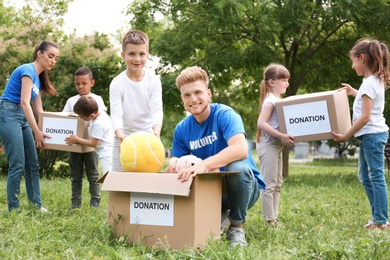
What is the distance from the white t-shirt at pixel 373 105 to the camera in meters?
4.63

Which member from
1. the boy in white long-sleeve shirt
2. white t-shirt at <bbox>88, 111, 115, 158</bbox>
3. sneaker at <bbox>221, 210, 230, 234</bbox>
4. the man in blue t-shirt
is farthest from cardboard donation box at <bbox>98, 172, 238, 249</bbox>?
white t-shirt at <bbox>88, 111, 115, 158</bbox>

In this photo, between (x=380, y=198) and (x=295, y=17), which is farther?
(x=295, y=17)

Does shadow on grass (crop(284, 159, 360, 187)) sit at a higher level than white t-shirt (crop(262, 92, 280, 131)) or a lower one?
lower

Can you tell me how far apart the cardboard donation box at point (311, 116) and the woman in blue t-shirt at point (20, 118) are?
2.32 metres

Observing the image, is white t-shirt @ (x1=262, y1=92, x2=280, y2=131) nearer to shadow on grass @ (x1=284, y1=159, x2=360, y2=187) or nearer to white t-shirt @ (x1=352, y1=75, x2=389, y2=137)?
white t-shirt @ (x1=352, y1=75, x2=389, y2=137)

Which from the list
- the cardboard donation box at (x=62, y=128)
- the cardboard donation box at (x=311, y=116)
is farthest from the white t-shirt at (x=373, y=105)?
the cardboard donation box at (x=62, y=128)

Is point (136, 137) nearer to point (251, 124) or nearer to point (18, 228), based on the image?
point (18, 228)

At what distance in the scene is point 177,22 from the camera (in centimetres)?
1207

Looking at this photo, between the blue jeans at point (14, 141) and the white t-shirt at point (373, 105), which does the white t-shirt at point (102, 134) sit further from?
the white t-shirt at point (373, 105)

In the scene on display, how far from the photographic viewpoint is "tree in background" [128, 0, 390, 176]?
34.2ft

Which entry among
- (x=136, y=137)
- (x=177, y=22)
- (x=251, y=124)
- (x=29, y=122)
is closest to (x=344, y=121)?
(x=136, y=137)

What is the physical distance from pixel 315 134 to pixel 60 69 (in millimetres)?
8682

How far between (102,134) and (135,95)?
0.93 meters

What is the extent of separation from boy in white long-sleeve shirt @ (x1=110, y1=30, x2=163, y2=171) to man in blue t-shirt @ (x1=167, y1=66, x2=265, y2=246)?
787 millimetres
